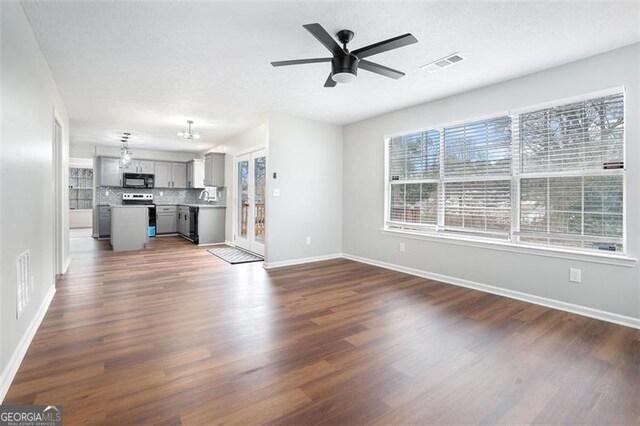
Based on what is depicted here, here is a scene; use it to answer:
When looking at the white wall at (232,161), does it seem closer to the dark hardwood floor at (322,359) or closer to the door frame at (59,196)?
the door frame at (59,196)

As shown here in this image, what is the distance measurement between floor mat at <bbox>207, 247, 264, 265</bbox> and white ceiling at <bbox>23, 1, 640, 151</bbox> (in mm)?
2604

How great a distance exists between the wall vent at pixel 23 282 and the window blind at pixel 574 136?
4685 mm

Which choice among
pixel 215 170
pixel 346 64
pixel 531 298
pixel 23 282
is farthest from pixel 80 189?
pixel 531 298

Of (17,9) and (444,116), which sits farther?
(444,116)

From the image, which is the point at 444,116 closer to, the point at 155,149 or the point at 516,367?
the point at 516,367

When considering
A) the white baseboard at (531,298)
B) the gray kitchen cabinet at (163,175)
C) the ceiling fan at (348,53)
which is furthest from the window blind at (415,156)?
the gray kitchen cabinet at (163,175)

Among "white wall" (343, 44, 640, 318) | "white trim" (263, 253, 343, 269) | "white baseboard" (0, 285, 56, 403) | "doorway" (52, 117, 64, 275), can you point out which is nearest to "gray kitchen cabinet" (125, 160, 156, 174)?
"doorway" (52, 117, 64, 275)

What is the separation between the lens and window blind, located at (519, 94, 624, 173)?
2.91 meters

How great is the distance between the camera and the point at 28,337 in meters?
2.31

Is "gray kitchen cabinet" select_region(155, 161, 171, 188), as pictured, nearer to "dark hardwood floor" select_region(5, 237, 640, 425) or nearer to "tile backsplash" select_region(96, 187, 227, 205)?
"tile backsplash" select_region(96, 187, 227, 205)

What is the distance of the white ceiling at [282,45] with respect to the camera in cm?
232

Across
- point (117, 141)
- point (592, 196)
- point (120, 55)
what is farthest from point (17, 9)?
point (117, 141)

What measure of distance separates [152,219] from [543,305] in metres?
8.75

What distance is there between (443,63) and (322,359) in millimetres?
3002
